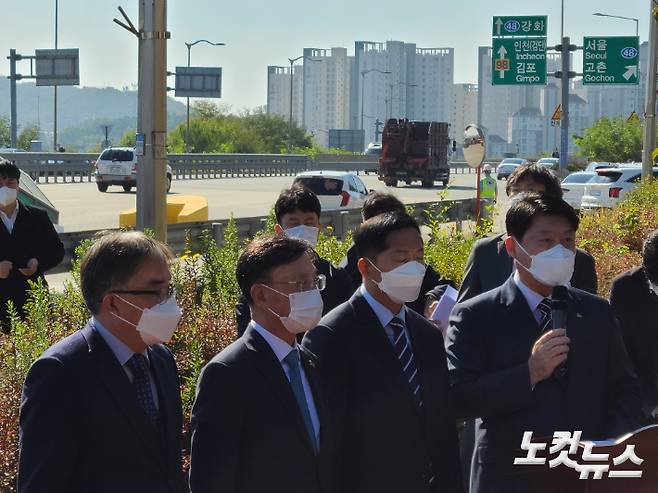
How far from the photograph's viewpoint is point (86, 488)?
137 inches

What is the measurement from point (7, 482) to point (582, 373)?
8.80 feet

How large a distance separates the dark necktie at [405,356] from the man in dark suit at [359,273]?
133cm

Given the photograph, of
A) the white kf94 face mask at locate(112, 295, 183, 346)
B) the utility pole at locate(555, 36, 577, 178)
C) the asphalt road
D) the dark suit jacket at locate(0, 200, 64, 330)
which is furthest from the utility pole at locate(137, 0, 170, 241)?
the utility pole at locate(555, 36, 577, 178)

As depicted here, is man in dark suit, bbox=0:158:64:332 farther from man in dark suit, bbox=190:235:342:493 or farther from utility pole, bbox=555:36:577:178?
utility pole, bbox=555:36:577:178

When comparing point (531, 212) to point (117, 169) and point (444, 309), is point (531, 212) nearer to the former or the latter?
point (444, 309)

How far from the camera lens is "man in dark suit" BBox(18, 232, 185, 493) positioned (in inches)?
134

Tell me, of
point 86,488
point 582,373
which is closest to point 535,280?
point 582,373

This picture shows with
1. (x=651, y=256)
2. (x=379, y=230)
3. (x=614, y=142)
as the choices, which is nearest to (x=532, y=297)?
(x=379, y=230)

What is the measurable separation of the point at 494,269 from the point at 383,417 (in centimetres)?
182

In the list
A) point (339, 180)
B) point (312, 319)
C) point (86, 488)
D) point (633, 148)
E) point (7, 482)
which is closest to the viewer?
point (86, 488)

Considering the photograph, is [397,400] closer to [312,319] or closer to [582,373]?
[312,319]

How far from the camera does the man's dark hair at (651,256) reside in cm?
544

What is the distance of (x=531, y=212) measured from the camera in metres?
4.65

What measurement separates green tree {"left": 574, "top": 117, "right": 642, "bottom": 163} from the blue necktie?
67738mm
